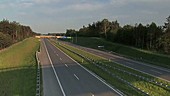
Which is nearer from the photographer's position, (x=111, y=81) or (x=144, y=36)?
(x=111, y=81)

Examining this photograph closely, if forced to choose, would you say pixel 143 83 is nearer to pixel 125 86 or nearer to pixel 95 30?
pixel 125 86

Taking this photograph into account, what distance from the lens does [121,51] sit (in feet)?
287

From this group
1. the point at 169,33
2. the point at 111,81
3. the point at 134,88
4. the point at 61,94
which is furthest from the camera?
the point at 169,33

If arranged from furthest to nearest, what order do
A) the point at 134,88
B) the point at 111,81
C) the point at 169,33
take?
the point at 169,33 → the point at 111,81 → the point at 134,88

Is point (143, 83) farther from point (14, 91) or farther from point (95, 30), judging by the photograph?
point (95, 30)

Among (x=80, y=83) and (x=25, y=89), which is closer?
(x=25, y=89)

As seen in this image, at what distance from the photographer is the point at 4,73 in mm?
42188

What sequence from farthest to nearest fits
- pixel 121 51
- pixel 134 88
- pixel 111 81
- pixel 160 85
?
pixel 121 51 → pixel 111 81 → pixel 160 85 → pixel 134 88

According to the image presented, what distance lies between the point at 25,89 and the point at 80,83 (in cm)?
555

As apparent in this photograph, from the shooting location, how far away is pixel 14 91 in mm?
28125

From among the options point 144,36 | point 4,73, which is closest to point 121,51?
point 144,36

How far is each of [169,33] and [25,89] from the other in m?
55.0

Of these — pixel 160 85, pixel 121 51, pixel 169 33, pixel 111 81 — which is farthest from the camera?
pixel 121 51

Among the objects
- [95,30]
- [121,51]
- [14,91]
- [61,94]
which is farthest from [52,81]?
[95,30]
